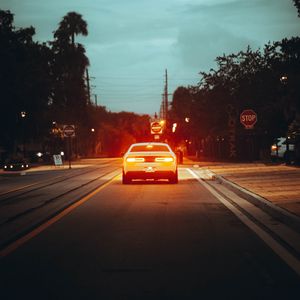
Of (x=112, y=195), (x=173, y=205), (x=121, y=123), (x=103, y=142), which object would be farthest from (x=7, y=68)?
(x=121, y=123)

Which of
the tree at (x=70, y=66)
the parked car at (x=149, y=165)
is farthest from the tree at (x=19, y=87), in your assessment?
the parked car at (x=149, y=165)

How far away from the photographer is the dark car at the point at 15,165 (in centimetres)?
4134

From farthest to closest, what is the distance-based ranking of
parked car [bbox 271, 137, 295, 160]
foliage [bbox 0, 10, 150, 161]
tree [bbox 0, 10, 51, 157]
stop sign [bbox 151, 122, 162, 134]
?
stop sign [bbox 151, 122, 162, 134], foliage [bbox 0, 10, 150, 161], tree [bbox 0, 10, 51, 157], parked car [bbox 271, 137, 295, 160]

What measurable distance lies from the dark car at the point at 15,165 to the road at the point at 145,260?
2736cm

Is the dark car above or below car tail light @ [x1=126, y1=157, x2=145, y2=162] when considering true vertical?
below

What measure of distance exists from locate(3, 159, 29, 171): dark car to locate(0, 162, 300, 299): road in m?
27.4

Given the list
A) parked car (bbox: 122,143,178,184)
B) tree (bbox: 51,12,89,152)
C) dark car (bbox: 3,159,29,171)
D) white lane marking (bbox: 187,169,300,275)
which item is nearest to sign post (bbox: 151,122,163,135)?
tree (bbox: 51,12,89,152)

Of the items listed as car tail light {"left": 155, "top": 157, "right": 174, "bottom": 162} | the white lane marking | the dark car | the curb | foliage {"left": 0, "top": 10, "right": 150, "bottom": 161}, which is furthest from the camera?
foliage {"left": 0, "top": 10, "right": 150, "bottom": 161}

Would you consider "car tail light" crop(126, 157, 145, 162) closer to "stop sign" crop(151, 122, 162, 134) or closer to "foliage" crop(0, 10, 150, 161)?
"foliage" crop(0, 10, 150, 161)

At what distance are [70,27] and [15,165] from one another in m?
43.7

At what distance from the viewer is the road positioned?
6992 mm

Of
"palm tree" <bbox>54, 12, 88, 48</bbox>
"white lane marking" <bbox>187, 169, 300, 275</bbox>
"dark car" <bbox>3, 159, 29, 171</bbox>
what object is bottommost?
"white lane marking" <bbox>187, 169, 300, 275</bbox>

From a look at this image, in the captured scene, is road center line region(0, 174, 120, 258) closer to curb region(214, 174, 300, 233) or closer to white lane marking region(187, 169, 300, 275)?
white lane marking region(187, 169, 300, 275)

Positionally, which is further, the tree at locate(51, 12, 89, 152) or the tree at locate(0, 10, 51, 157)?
the tree at locate(51, 12, 89, 152)
